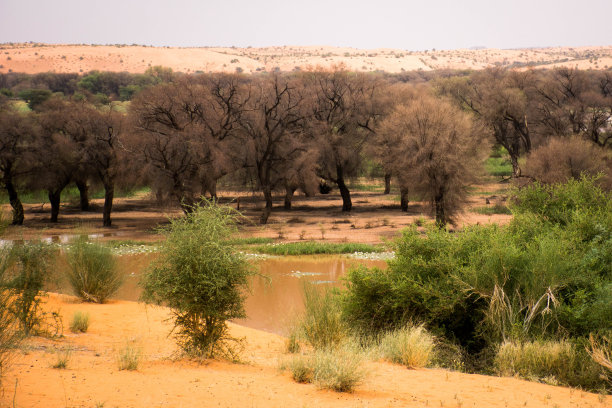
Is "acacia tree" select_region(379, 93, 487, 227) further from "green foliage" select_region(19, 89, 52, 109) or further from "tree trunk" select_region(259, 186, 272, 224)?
"green foliage" select_region(19, 89, 52, 109)

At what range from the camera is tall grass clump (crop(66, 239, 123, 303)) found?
1616 cm

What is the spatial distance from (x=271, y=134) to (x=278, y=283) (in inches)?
694

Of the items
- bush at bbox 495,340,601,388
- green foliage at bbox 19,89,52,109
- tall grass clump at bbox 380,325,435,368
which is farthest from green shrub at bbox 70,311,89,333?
green foliage at bbox 19,89,52,109

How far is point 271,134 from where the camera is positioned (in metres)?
37.9

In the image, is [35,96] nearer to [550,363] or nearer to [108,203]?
[108,203]

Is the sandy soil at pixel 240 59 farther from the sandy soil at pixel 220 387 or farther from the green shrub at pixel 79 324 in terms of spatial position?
the sandy soil at pixel 220 387

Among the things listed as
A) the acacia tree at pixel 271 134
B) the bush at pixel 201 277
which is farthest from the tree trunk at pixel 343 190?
the bush at pixel 201 277

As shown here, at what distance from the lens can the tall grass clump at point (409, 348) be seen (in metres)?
10.8

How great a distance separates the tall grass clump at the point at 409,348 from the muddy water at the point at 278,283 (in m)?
2.26

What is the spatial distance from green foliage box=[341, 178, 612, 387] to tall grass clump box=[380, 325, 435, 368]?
909 millimetres

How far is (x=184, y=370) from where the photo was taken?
31.6 feet

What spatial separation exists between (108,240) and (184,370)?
22880 millimetres

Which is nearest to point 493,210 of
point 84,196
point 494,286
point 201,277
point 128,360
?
point 84,196

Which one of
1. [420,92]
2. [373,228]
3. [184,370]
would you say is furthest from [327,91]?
[184,370]
